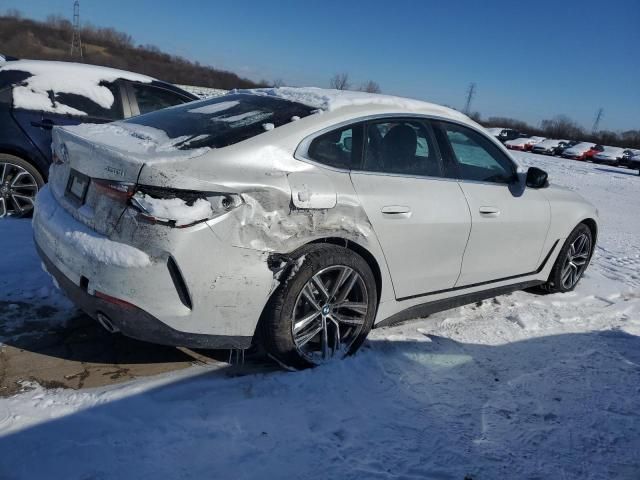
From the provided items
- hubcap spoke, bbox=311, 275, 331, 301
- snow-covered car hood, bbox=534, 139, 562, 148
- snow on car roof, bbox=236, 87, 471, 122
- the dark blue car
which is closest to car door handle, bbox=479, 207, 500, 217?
snow on car roof, bbox=236, 87, 471, 122

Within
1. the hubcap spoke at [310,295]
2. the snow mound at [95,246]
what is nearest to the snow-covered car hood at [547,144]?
the hubcap spoke at [310,295]

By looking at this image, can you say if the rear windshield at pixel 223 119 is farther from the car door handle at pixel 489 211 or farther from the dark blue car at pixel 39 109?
the dark blue car at pixel 39 109

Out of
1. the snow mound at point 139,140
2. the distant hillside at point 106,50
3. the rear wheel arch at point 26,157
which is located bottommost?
the rear wheel arch at point 26,157

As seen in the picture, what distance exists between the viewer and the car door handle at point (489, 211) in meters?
3.72

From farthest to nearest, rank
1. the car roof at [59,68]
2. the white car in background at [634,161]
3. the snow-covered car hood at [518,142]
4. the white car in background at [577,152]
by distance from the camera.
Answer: the snow-covered car hood at [518,142]
the white car in background at [577,152]
the white car in background at [634,161]
the car roof at [59,68]

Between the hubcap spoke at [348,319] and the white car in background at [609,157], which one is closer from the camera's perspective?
the hubcap spoke at [348,319]

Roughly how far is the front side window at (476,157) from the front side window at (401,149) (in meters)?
0.23

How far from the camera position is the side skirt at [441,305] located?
344 centimetres

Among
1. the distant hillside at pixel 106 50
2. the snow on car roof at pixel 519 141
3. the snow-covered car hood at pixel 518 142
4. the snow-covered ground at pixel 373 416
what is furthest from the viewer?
the distant hillside at pixel 106 50

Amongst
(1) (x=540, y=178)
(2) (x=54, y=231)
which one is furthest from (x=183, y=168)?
(1) (x=540, y=178)

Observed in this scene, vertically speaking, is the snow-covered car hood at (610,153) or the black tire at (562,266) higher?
the snow-covered car hood at (610,153)

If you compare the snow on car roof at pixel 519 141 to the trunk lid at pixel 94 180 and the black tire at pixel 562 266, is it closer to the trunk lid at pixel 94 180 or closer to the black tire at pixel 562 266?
the black tire at pixel 562 266

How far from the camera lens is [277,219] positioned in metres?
2.69

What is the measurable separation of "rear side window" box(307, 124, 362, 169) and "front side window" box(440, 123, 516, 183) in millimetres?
882
